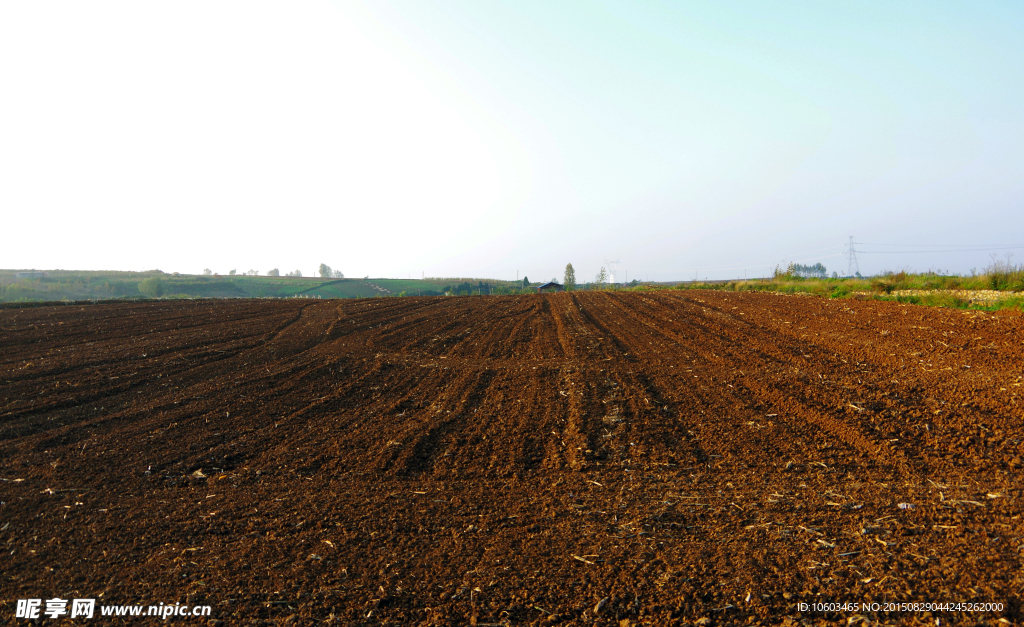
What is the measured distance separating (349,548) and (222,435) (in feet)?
12.9

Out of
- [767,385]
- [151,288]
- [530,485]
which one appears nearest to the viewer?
[530,485]

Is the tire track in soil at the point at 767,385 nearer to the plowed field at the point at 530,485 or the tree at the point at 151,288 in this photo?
the plowed field at the point at 530,485

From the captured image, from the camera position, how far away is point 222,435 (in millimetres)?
6328

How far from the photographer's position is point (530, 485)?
→ 4.78m

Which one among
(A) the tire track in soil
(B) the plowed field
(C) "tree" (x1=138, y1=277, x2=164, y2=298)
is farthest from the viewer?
(C) "tree" (x1=138, y1=277, x2=164, y2=298)

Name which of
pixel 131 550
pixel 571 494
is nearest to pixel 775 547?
pixel 571 494

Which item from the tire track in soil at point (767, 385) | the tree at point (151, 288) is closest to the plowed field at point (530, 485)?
the tire track in soil at point (767, 385)

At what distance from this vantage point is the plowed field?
9.98ft

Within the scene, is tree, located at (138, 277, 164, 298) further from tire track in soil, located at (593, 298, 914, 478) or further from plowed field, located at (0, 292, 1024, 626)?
tire track in soil, located at (593, 298, 914, 478)

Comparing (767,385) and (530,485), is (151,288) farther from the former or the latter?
(767,385)

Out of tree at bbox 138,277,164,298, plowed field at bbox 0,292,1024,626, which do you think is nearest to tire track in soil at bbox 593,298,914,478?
plowed field at bbox 0,292,1024,626

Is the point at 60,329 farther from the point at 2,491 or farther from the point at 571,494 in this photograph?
the point at 571,494

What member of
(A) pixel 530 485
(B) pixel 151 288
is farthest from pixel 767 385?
(B) pixel 151 288

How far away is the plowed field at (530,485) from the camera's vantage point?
3.04m
